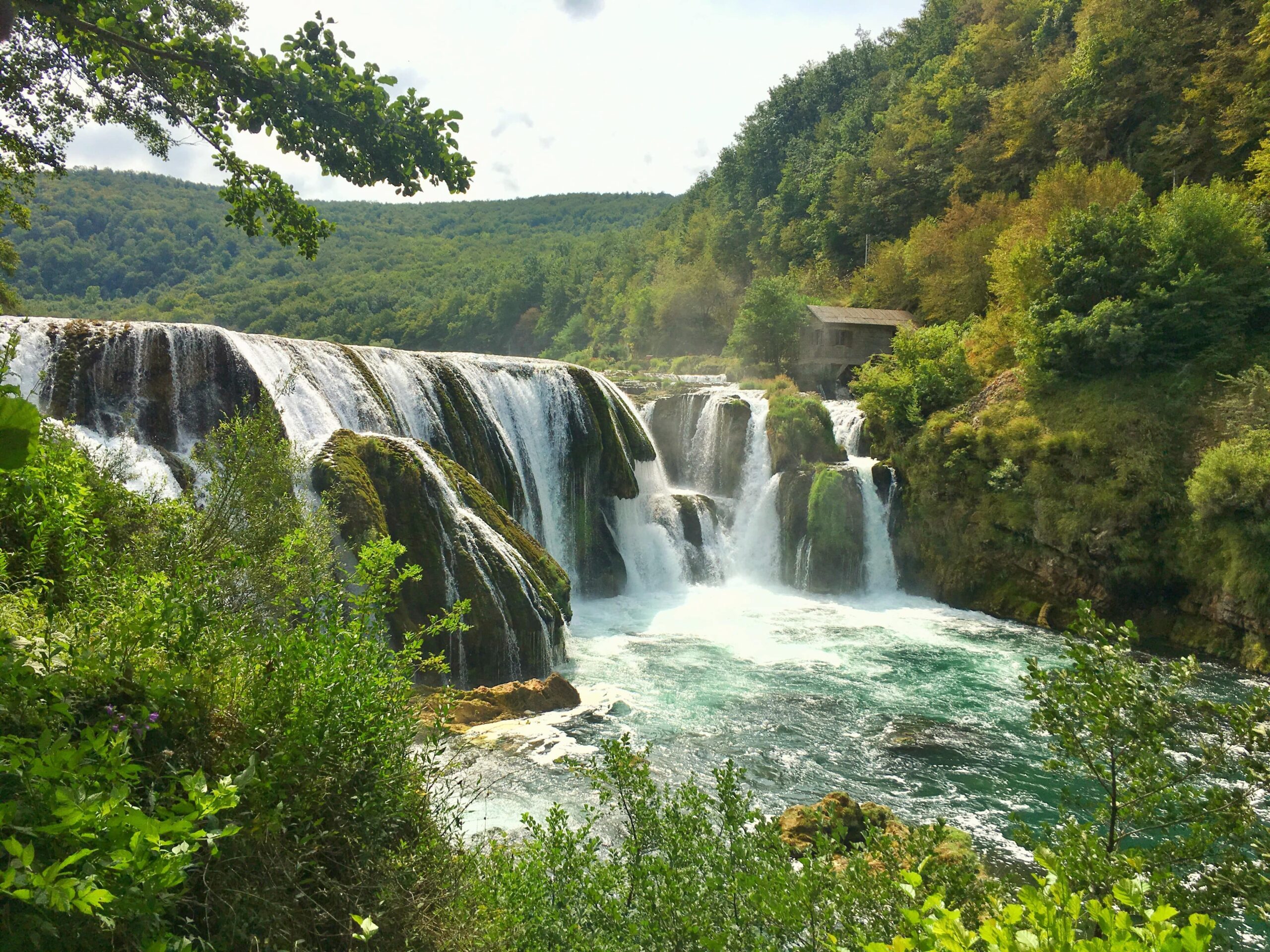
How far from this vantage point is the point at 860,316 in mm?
33938

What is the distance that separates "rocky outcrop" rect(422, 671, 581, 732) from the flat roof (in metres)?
26.1

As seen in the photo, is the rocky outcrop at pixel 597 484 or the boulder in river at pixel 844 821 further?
the rocky outcrop at pixel 597 484

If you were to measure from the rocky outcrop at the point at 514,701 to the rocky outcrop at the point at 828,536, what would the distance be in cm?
1121

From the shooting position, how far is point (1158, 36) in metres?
27.1

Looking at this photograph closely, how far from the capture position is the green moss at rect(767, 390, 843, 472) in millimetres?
23234

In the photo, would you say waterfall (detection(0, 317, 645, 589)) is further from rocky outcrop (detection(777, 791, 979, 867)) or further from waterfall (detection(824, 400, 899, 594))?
rocky outcrop (detection(777, 791, 979, 867))

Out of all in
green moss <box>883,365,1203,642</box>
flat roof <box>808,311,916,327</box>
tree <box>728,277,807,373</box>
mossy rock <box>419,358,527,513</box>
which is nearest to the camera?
green moss <box>883,365,1203,642</box>

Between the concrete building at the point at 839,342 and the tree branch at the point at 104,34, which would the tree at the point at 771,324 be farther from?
the tree branch at the point at 104,34

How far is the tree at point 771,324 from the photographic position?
33.8m

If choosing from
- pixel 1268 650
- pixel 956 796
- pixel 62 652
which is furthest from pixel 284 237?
pixel 1268 650

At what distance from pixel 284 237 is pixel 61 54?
2.74m

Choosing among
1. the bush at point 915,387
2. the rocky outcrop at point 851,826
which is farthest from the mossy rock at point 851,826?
the bush at point 915,387

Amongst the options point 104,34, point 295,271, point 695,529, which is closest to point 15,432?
point 104,34

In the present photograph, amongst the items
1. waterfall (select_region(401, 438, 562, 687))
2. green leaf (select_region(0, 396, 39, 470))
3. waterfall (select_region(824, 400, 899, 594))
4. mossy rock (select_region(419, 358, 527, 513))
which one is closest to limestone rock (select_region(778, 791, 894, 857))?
waterfall (select_region(401, 438, 562, 687))
